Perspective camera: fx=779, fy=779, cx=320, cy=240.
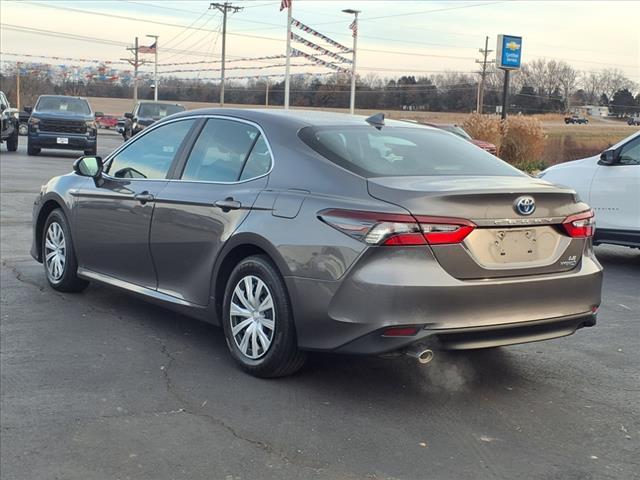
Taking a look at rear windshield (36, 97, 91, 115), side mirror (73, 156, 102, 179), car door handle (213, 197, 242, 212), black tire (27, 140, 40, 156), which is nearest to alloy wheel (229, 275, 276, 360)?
car door handle (213, 197, 242, 212)

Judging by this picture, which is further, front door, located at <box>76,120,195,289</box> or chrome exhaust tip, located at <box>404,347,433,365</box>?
front door, located at <box>76,120,195,289</box>

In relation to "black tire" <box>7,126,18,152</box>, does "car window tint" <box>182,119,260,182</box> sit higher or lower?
higher

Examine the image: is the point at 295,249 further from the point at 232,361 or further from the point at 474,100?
the point at 474,100

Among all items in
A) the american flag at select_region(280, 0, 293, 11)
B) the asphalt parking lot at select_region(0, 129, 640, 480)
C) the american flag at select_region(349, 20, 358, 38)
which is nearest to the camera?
the asphalt parking lot at select_region(0, 129, 640, 480)

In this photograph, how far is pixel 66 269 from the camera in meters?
6.45

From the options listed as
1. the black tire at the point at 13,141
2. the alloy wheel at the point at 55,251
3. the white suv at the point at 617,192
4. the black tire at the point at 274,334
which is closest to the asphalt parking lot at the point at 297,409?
the black tire at the point at 274,334

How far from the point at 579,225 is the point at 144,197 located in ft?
9.67

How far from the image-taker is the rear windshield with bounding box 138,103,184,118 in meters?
26.5

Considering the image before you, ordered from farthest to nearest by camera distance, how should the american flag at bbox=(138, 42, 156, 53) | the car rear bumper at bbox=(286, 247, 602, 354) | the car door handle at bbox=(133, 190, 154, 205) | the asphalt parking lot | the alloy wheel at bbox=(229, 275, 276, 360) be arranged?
the american flag at bbox=(138, 42, 156, 53) → the car door handle at bbox=(133, 190, 154, 205) → the alloy wheel at bbox=(229, 275, 276, 360) → the car rear bumper at bbox=(286, 247, 602, 354) → the asphalt parking lot

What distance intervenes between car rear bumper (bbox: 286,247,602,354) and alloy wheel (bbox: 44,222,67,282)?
2997mm

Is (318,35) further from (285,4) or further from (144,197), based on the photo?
(144,197)

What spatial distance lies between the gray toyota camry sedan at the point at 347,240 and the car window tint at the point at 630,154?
13.0 feet

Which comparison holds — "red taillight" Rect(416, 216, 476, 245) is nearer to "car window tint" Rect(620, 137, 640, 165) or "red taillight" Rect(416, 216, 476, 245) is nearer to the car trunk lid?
the car trunk lid

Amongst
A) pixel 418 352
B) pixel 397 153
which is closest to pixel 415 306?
pixel 418 352
